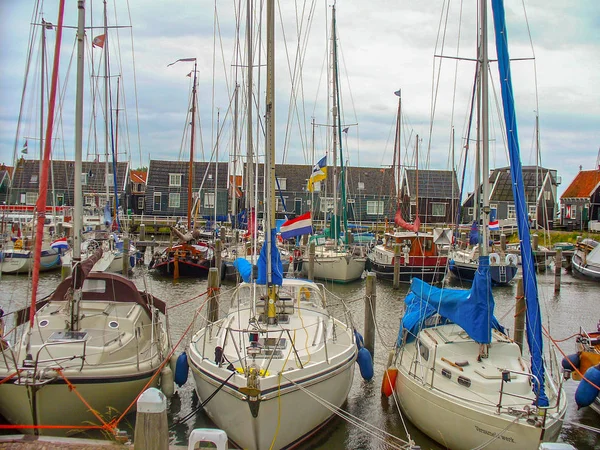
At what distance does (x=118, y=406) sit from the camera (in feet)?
34.8

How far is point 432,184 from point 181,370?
54.7 meters

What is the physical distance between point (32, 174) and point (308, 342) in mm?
54950

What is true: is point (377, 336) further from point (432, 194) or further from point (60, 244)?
point (432, 194)

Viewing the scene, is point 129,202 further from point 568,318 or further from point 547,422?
point 547,422

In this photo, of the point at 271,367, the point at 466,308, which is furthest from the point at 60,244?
the point at 466,308

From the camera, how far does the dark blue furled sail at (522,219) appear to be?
32.1ft

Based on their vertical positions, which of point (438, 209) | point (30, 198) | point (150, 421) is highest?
point (30, 198)

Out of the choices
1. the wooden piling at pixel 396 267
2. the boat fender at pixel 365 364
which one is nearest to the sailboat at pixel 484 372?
the boat fender at pixel 365 364

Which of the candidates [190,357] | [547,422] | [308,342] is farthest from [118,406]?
[547,422]

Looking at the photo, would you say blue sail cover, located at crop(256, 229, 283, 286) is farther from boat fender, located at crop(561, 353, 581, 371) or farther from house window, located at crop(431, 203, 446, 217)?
house window, located at crop(431, 203, 446, 217)

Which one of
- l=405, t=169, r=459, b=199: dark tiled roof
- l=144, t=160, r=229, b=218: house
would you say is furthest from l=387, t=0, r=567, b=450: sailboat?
l=405, t=169, r=459, b=199: dark tiled roof

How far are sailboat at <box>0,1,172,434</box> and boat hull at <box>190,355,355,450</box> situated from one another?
154 centimetres

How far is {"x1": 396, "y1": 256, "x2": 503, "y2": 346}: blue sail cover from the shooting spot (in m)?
11.2

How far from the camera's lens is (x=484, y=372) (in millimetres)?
10578
